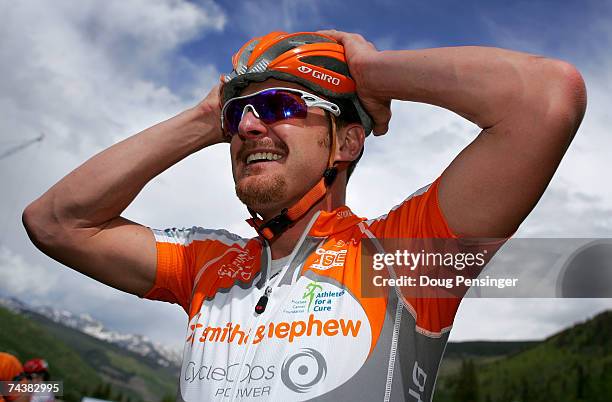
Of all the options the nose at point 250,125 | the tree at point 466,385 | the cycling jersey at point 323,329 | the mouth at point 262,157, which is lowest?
the cycling jersey at point 323,329

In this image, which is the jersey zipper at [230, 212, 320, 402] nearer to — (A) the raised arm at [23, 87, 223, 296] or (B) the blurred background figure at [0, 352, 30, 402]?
(A) the raised arm at [23, 87, 223, 296]

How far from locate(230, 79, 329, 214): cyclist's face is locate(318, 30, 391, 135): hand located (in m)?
0.39

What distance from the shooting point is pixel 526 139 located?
10.0 ft

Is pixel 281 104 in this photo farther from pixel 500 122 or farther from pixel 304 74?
pixel 500 122

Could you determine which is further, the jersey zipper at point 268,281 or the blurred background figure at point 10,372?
the blurred background figure at point 10,372

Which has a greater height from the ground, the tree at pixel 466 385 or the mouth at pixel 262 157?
the tree at pixel 466 385

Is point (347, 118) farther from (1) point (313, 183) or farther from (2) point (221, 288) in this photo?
(2) point (221, 288)

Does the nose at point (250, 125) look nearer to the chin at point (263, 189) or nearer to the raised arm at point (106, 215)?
the chin at point (263, 189)

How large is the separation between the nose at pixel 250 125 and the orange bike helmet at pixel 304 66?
10.2 inches

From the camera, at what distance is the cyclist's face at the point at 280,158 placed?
4.17m

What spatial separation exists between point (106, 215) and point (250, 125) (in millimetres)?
1642

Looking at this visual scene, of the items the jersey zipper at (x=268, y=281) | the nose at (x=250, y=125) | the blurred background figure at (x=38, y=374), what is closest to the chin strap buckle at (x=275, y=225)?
the jersey zipper at (x=268, y=281)

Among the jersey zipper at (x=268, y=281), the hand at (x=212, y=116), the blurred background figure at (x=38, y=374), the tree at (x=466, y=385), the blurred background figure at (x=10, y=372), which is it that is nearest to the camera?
the jersey zipper at (x=268, y=281)

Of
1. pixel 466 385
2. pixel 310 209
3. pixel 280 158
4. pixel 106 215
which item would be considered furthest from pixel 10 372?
pixel 466 385
